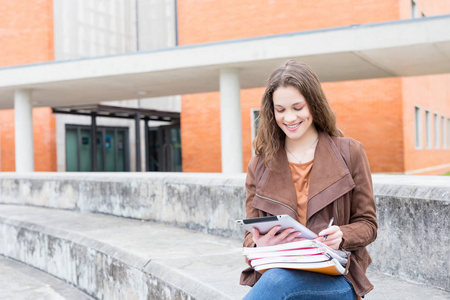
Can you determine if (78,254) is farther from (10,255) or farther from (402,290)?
(402,290)

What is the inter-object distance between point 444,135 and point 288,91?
31.2 metres

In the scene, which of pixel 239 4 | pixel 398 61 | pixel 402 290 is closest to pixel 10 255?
pixel 402 290

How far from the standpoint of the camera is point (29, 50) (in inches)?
1005

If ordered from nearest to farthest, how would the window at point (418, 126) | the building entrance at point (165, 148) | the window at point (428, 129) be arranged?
the window at point (418, 126) → the window at point (428, 129) → the building entrance at point (165, 148)

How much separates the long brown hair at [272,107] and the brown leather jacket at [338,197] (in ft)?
0.23

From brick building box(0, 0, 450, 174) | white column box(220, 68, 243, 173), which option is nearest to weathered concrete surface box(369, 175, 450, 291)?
white column box(220, 68, 243, 173)

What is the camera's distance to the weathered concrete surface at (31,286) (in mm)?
5586

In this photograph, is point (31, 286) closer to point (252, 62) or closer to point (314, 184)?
point (314, 184)

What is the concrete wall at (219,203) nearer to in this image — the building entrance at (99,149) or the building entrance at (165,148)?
the building entrance at (99,149)

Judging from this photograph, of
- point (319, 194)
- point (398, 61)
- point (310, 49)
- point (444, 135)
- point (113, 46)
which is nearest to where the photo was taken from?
point (319, 194)

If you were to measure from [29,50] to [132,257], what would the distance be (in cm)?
2337

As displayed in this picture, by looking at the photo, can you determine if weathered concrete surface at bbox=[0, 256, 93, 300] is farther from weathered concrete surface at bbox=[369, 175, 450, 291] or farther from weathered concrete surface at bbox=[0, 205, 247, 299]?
weathered concrete surface at bbox=[369, 175, 450, 291]

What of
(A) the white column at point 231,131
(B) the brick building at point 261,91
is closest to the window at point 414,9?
(B) the brick building at point 261,91

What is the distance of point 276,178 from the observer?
238cm
